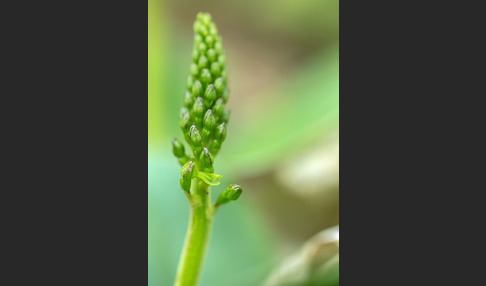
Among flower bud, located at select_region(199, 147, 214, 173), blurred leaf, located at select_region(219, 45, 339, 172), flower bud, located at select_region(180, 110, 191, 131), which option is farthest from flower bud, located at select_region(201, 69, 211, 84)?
blurred leaf, located at select_region(219, 45, 339, 172)

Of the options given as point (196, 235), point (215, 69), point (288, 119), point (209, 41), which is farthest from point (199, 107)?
point (288, 119)

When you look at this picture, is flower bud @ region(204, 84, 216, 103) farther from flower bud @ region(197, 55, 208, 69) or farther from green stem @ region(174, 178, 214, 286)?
green stem @ region(174, 178, 214, 286)

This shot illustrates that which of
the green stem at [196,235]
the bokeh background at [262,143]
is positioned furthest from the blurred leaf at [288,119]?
the green stem at [196,235]

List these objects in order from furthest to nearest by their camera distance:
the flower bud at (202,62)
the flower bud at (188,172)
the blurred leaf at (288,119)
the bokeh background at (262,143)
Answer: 1. the blurred leaf at (288,119)
2. the bokeh background at (262,143)
3. the flower bud at (202,62)
4. the flower bud at (188,172)

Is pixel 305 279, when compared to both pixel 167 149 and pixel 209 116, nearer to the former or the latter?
pixel 209 116

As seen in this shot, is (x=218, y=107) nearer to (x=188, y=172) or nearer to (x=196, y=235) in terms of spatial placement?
(x=188, y=172)

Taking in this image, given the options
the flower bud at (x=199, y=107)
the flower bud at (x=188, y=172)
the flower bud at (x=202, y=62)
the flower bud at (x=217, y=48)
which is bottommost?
the flower bud at (x=188, y=172)

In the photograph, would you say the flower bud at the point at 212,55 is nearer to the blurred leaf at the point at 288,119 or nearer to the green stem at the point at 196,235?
the green stem at the point at 196,235

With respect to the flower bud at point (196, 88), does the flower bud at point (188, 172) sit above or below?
below
